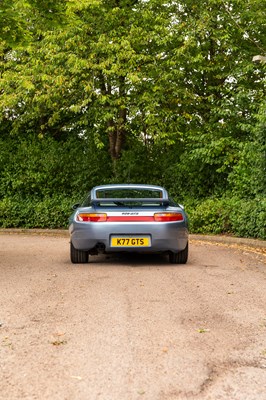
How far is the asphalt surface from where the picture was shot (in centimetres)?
398

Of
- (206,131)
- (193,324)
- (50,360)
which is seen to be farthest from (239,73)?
(50,360)

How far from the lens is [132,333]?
545cm

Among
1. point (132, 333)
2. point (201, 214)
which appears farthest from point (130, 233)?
point (201, 214)

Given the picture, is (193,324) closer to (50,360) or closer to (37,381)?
(50,360)

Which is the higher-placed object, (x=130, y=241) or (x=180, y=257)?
(x=130, y=241)

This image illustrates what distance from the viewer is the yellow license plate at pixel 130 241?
10227 mm

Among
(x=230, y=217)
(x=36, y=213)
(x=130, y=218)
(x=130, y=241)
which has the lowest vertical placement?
(x=36, y=213)

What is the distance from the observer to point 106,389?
390cm

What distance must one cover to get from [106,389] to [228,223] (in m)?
14.2

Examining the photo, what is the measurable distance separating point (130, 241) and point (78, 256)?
3.80ft

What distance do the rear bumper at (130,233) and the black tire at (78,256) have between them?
0.46 m

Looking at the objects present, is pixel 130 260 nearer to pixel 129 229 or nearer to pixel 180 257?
pixel 180 257

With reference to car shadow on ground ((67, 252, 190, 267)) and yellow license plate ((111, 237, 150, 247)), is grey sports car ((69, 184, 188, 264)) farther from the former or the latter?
car shadow on ground ((67, 252, 190, 267))

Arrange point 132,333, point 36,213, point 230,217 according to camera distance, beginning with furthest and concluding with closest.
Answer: point 36,213
point 230,217
point 132,333
